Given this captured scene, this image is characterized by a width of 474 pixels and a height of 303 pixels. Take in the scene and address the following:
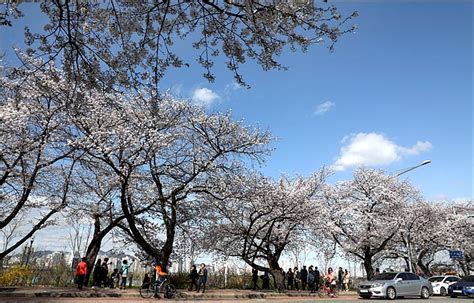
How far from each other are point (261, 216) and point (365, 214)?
973cm

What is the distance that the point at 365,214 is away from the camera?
99.5ft

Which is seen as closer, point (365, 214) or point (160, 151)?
point (160, 151)

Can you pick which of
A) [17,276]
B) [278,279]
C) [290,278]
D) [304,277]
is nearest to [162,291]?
[17,276]

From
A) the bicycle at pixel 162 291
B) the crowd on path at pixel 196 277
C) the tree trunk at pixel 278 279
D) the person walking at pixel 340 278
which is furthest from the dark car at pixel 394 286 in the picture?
the bicycle at pixel 162 291

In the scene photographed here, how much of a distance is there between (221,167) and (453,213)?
104 ft

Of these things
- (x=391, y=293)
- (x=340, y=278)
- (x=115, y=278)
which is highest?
(x=340, y=278)

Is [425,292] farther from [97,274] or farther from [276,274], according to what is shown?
[97,274]

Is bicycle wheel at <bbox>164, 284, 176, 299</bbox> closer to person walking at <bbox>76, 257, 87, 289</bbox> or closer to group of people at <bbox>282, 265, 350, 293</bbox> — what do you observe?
person walking at <bbox>76, 257, 87, 289</bbox>

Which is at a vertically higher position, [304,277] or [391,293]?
[304,277]

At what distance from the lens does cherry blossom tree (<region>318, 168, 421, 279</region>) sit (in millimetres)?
30016

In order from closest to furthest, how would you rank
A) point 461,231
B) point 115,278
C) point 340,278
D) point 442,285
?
point 115,278, point 442,285, point 340,278, point 461,231

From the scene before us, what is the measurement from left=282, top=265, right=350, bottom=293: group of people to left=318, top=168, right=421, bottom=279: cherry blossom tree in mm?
2164

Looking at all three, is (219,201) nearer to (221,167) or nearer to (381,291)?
(221,167)

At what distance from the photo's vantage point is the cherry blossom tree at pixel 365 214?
30016 millimetres
